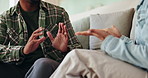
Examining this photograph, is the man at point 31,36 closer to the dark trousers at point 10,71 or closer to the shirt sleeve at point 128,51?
the dark trousers at point 10,71

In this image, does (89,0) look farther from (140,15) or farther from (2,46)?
(140,15)

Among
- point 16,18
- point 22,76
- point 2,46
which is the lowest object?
point 22,76

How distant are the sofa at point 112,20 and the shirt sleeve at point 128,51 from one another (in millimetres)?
555

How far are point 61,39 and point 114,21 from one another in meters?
0.40

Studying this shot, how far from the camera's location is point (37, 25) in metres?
1.34

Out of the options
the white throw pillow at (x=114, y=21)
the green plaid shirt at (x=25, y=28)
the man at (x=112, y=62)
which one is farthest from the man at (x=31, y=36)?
the man at (x=112, y=62)

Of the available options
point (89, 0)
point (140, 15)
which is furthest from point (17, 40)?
point (89, 0)

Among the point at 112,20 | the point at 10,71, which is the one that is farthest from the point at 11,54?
the point at 112,20

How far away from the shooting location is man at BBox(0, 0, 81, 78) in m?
1.18

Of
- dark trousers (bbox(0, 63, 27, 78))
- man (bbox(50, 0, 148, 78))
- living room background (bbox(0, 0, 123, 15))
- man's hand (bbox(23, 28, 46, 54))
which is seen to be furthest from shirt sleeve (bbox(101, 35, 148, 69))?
living room background (bbox(0, 0, 123, 15))

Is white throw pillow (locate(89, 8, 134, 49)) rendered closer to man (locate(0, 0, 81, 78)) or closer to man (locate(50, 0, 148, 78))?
man (locate(0, 0, 81, 78))

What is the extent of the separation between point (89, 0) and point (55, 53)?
100 centimetres

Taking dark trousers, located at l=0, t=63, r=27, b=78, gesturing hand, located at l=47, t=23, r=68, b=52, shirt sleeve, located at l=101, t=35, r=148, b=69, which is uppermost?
shirt sleeve, located at l=101, t=35, r=148, b=69

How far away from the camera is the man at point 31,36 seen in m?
1.18
